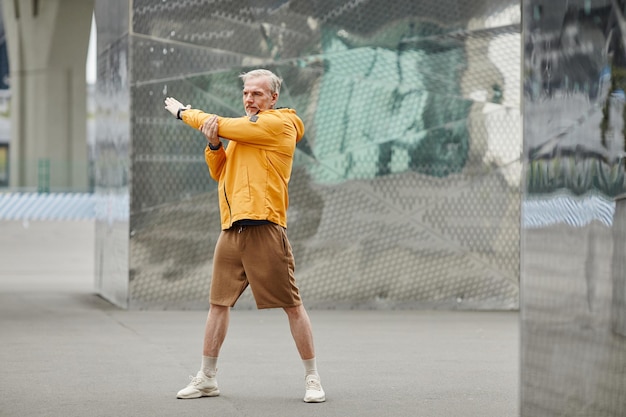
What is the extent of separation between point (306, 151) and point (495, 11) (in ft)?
7.36

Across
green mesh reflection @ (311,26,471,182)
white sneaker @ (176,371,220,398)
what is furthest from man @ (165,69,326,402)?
green mesh reflection @ (311,26,471,182)

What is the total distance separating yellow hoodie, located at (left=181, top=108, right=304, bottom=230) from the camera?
6.15 metres

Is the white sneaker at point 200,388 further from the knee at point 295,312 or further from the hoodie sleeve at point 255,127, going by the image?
the hoodie sleeve at point 255,127

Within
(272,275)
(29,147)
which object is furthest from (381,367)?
(29,147)

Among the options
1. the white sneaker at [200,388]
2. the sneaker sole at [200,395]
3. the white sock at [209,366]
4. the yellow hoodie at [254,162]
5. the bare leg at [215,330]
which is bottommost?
the sneaker sole at [200,395]

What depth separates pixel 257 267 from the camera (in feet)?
20.5

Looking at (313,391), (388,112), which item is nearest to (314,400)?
(313,391)

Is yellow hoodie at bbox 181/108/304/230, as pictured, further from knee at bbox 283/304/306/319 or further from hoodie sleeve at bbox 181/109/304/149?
knee at bbox 283/304/306/319

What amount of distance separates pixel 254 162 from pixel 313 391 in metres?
1.23

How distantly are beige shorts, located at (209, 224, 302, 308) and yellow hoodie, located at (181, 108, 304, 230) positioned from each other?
9 centimetres

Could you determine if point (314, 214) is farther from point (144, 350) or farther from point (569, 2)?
point (569, 2)

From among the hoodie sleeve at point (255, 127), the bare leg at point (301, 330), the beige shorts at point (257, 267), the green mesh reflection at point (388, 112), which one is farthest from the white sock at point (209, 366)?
the green mesh reflection at point (388, 112)

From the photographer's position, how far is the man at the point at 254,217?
244 inches

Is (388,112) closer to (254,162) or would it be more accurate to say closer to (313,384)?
(254,162)
